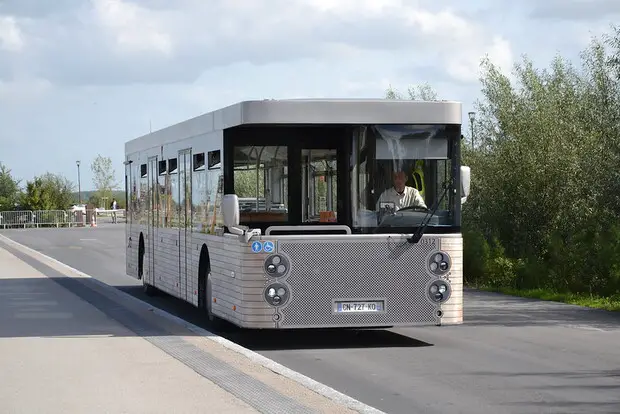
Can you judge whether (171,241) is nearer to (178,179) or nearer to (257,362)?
(178,179)

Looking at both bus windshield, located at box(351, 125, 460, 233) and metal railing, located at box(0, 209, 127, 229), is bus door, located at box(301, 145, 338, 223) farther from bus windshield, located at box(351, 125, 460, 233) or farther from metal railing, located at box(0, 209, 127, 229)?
metal railing, located at box(0, 209, 127, 229)

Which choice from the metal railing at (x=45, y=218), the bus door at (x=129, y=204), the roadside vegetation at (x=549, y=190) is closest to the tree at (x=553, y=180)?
the roadside vegetation at (x=549, y=190)

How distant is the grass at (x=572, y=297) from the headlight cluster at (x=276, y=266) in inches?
317

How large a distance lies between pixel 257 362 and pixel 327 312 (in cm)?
230

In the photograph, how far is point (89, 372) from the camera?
501 inches

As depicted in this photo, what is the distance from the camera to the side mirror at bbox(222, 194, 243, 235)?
51.4 ft

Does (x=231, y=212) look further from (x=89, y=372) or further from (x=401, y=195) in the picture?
(x=89, y=372)

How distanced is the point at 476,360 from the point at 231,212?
3375mm

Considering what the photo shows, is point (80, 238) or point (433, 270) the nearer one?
point (433, 270)

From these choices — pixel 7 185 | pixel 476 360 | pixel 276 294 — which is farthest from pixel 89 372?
pixel 7 185

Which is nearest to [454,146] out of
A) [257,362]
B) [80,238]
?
[257,362]

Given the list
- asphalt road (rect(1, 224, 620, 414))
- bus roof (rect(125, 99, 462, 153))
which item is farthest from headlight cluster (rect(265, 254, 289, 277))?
bus roof (rect(125, 99, 462, 153))

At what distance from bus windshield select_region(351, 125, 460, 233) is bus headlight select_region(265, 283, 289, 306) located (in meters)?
1.30

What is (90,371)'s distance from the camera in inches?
504
